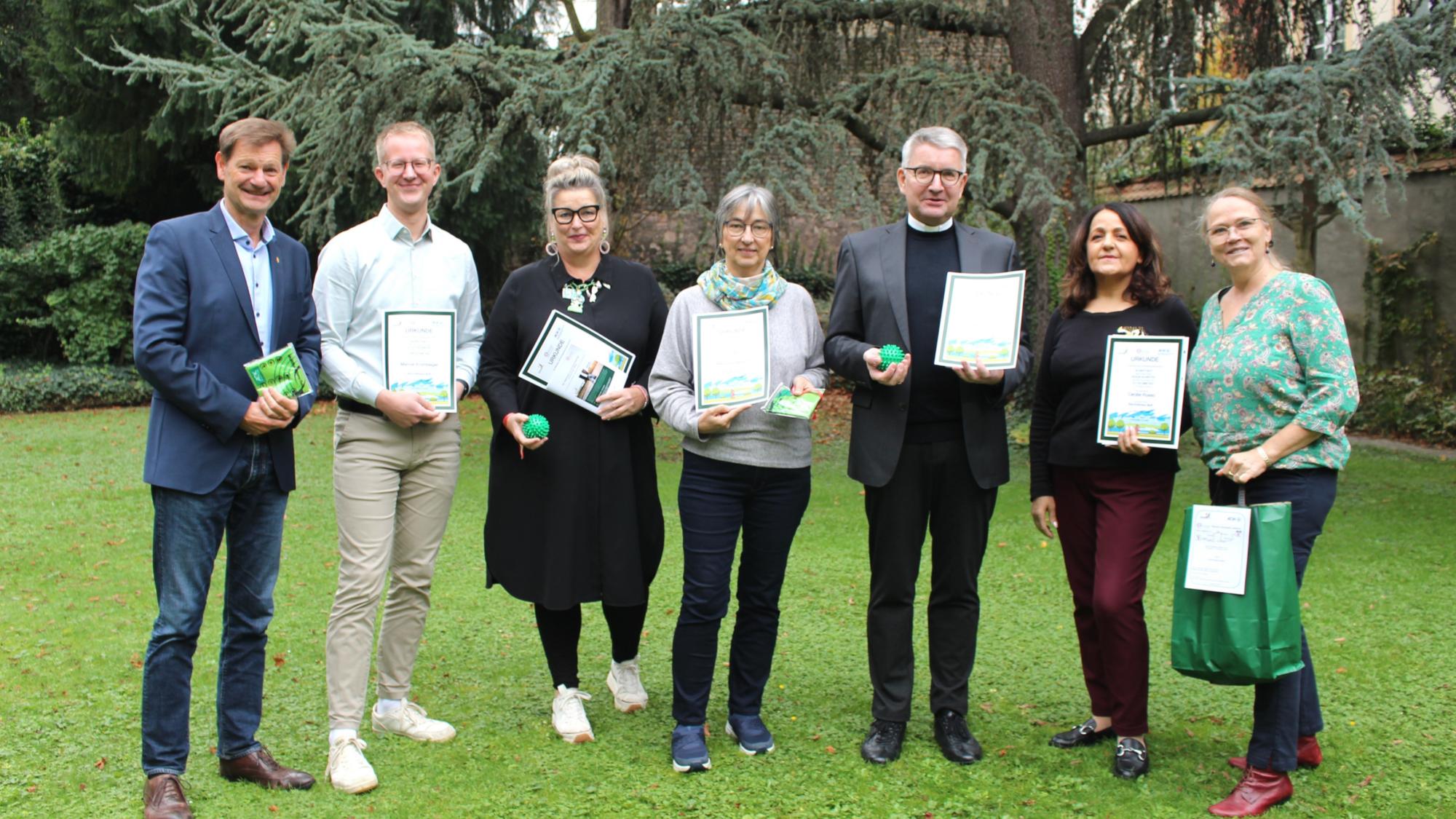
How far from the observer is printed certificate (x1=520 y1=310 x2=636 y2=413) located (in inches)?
156

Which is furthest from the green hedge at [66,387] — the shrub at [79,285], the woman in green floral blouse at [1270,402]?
the woman in green floral blouse at [1270,402]

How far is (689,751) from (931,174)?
2.15 meters

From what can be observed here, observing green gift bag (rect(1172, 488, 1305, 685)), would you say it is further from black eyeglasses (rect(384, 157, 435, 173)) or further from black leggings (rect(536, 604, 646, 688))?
black eyeglasses (rect(384, 157, 435, 173))

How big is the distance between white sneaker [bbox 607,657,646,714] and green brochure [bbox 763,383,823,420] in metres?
1.40

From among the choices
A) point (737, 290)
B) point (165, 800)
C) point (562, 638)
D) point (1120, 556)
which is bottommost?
point (165, 800)

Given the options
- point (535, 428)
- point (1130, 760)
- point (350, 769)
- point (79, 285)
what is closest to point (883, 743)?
point (1130, 760)

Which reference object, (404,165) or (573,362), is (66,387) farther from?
(573,362)

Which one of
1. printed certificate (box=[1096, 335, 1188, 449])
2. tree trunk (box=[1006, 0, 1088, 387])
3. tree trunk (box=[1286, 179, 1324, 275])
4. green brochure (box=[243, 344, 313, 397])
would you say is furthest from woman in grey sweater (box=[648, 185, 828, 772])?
tree trunk (box=[1286, 179, 1324, 275])

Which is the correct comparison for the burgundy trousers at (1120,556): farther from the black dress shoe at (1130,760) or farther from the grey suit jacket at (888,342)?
the grey suit jacket at (888,342)

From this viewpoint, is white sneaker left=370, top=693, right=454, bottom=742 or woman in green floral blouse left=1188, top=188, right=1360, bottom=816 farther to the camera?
white sneaker left=370, top=693, right=454, bottom=742

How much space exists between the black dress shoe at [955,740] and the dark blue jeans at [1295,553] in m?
0.90

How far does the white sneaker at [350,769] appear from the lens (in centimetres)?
372

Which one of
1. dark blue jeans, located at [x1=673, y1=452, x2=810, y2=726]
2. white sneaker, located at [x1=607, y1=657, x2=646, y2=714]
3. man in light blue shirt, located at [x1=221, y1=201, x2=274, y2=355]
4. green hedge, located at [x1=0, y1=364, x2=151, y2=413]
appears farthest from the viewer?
green hedge, located at [x1=0, y1=364, x2=151, y2=413]

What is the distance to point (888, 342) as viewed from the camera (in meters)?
3.88
